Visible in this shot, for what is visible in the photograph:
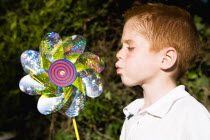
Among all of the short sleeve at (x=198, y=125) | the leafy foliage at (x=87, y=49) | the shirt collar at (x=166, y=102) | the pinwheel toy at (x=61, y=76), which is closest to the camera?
the short sleeve at (x=198, y=125)

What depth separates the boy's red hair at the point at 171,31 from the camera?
1403 mm

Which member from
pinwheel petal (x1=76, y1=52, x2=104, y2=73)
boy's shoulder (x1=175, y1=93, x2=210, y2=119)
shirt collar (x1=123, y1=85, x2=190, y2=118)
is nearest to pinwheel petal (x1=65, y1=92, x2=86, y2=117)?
pinwheel petal (x1=76, y1=52, x2=104, y2=73)

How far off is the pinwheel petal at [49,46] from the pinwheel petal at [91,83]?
21 centimetres

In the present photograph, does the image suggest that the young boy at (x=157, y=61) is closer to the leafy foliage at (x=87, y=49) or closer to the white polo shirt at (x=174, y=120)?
the white polo shirt at (x=174, y=120)

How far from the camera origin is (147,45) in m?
1.41

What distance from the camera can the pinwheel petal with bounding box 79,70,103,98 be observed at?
68.7 inches

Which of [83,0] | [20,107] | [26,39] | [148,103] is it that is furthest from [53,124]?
[148,103]

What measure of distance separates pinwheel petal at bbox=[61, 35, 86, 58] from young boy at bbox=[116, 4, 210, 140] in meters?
0.37

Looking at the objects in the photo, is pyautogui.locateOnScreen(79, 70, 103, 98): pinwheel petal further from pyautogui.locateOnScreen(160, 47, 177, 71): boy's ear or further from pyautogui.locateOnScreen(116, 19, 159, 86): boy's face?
pyautogui.locateOnScreen(160, 47, 177, 71): boy's ear

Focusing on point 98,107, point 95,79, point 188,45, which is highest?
point 188,45

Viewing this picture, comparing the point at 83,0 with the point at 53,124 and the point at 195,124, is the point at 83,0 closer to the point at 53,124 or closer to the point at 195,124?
the point at 53,124

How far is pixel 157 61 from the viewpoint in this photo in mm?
1397

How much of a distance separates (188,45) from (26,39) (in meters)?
1.90

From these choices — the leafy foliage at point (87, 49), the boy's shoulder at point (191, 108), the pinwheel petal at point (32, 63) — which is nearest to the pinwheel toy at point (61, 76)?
the pinwheel petal at point (32, 63)
